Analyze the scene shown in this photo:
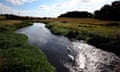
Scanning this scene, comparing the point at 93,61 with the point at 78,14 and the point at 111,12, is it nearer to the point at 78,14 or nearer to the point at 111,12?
the point at 111,12

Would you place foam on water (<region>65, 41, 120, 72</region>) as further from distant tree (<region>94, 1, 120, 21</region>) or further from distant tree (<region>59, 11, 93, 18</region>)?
distant tree (<region>59, 11, 93, 18</region>)

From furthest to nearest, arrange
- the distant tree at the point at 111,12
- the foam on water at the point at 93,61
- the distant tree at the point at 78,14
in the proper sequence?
the distant tree at the point at 78,14, the distant tree at the point at 111,12, the foam on water at the point at 93,61

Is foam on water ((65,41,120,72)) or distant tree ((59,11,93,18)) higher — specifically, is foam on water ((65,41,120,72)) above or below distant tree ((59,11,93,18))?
below

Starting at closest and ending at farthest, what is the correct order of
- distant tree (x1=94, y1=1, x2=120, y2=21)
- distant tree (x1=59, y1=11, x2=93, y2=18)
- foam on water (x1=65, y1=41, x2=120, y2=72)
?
foam on water (x1=65, y1=41, x2=120, y2=72), distant tree (x1=94, y1=1, x2=120, y2=21), distant tree (x1=59, y1=11, x2=93, y2=18)

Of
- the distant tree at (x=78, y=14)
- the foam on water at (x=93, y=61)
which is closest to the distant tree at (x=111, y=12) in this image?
the distant tree at (x=78, y=14)

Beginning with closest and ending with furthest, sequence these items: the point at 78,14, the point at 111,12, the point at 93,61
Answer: the point at 93,61
the point at 111,12
the point at 78,14

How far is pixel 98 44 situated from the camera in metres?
42.3

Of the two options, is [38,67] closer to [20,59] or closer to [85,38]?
[20,59]

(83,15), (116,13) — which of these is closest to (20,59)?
(116,13)

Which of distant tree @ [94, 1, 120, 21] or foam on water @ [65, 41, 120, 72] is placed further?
distant tree @ [94, 1, 120, 21]

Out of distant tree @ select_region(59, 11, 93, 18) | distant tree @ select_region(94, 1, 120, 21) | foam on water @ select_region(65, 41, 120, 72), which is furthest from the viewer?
distant tree @ select_region(59, 11, 93, 18)

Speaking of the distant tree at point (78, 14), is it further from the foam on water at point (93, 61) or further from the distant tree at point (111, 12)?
the foam on water at point (93, 61)

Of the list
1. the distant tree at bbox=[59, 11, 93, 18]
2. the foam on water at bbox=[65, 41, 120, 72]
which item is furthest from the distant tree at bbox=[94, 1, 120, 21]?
the foam on water at bbox=[65, 41, 120, 72]

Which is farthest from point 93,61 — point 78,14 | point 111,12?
point 78,14
